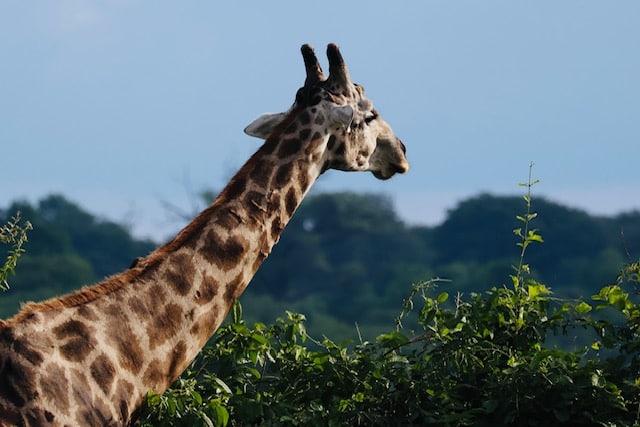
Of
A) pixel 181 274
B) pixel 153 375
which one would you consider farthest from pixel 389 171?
pixel 153 375

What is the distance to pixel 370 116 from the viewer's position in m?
7.65

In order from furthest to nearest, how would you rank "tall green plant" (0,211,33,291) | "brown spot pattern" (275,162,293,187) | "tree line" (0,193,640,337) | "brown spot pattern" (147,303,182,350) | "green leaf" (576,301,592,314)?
1. "tree line" (0,193,640,337)
2. "tall green plant" (0,211,33,291)
3. "green leaf" (576,301,592,314)
4. "brown spot pattern" (275,162,293,187)
5. "brown spot pattern" (147,303,182,350)

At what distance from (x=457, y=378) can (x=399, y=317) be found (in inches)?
17.0

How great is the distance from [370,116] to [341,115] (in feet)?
1.38

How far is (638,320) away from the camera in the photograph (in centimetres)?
707

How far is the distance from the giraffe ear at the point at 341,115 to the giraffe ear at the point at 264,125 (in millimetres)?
448

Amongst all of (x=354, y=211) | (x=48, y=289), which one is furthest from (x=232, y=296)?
(x=354, y=211)

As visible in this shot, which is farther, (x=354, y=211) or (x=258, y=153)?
(x=354, y=211)

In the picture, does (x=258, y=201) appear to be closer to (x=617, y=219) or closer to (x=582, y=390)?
(x=582, y=390)

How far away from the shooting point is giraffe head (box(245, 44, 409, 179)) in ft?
23.8

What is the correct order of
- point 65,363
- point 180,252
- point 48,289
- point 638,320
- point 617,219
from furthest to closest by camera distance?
point 617,219, point 48,289, point 638,320, point 180,252, point 65,363

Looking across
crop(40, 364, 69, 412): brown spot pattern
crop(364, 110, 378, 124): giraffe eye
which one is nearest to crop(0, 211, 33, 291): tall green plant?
crop(40, 364, 69, 412): brown spot pattern

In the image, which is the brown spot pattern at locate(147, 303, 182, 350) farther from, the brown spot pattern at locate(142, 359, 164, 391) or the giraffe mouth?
the giraffe mouth

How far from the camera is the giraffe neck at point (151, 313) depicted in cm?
602
